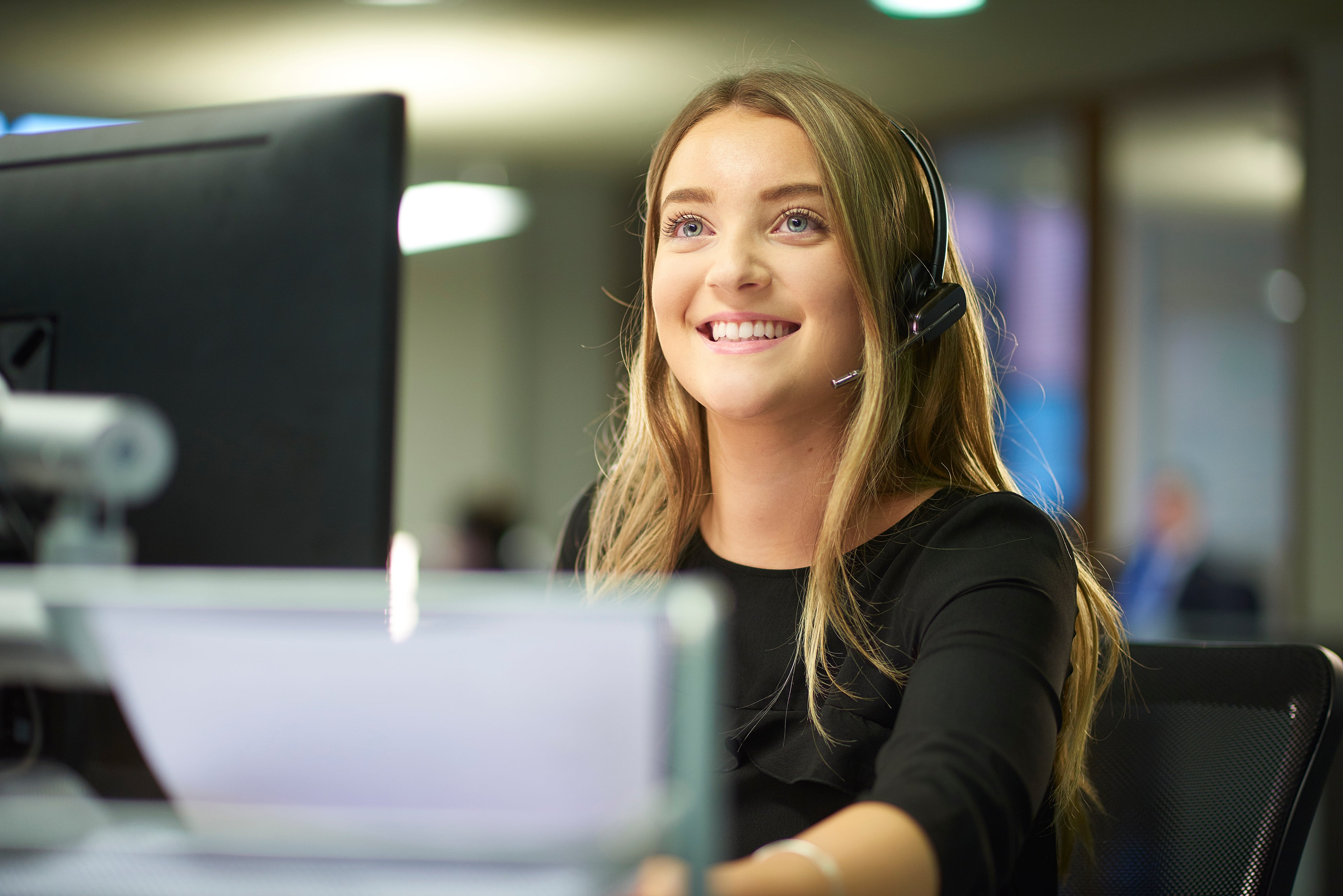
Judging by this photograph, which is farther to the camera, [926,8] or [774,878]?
[926,8]

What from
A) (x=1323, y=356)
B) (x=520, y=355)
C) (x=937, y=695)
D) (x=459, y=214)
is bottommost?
(x=937, y=695)

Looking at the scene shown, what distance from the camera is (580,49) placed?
4.31m

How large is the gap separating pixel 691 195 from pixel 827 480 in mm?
291

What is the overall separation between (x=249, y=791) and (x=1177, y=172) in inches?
193

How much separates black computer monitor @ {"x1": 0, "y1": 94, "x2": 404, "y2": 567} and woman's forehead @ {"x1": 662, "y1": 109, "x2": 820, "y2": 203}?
375 millimetres

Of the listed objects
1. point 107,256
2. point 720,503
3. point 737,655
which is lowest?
point 737,655

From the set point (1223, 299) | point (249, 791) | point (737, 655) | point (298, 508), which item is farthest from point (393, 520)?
point (1223, 299)

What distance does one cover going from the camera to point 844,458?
1049 millimetres

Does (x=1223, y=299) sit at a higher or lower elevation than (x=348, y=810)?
higher

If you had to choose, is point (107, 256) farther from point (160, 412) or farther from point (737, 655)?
point (737, 655)

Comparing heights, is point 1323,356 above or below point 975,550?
above

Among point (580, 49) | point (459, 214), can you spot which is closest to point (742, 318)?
point (580, 49)

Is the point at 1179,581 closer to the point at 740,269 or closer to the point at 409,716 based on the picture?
the point at 740,269

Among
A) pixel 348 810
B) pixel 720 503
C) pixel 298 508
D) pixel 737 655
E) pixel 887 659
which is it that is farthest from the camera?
pixel 720 503
